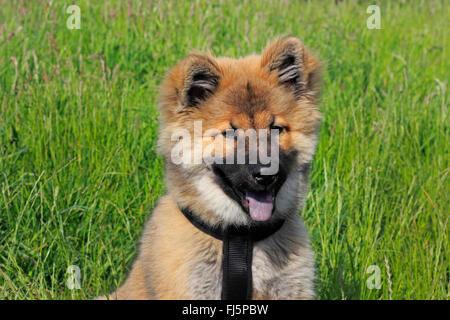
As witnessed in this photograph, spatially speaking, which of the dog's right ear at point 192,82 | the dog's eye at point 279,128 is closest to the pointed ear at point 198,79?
the dog's right ear at point 192,82

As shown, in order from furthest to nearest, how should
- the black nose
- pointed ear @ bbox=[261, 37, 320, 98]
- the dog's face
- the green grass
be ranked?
the green grass
pointed ear @ bbox=[261, 37, 320, 98]
the dog's face
the black nose

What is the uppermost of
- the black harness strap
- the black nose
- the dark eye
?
the dark eye

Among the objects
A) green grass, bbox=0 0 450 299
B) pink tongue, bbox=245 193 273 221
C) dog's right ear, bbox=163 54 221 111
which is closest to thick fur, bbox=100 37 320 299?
dog's right ear, bbox=163 54 221 111

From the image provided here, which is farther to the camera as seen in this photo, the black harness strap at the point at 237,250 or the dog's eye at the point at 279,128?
the dog's eye at the point at 279,128

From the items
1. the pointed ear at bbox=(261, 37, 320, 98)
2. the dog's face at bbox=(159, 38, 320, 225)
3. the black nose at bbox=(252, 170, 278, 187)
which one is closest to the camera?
the black nose at bbox=(252, 170, 278, 187)

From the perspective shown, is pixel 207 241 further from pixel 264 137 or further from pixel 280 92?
pixel 280 92

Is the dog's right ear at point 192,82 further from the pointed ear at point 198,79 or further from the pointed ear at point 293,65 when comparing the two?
the pointed ear at point 293,65

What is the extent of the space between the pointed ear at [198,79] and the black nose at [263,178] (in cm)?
55

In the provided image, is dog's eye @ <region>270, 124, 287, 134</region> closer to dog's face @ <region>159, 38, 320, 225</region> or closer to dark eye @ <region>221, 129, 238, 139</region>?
dog's face @ <region>159, 38, 320, 225</region>

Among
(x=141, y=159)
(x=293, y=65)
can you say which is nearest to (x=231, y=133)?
(x=293, y=65)

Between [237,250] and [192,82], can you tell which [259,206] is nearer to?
[237,250]

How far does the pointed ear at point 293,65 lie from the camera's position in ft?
10.0

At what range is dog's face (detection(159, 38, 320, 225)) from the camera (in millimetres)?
2891

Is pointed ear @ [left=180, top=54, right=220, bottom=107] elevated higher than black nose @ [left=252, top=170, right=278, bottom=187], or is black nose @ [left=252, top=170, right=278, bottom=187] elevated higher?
pointed ear @ [left=180, top=54, right=220, bottom=107]
